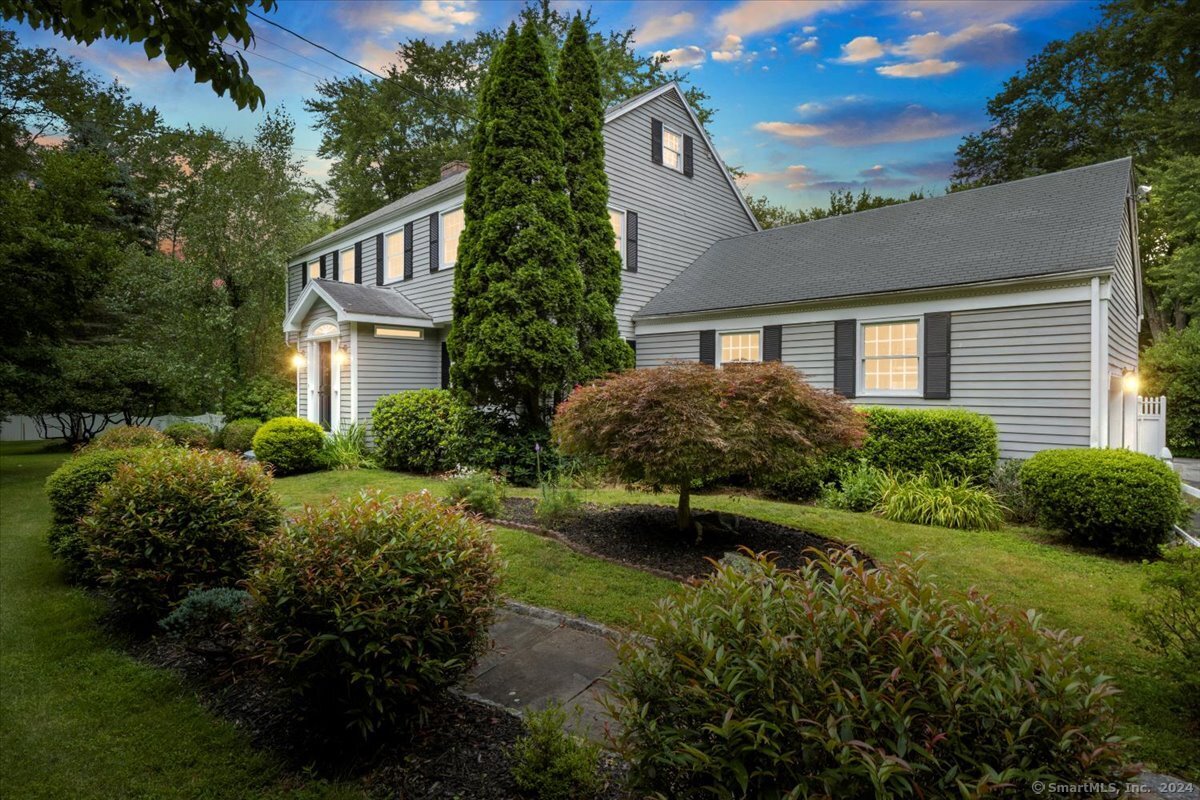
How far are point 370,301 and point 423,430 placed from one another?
4770 mm

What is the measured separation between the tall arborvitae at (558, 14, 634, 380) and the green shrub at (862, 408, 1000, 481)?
4.93 metres

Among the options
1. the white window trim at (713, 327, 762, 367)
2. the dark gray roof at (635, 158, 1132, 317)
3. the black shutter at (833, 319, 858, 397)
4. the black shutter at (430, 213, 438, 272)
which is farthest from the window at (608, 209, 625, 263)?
the black shutter at (833, 319, 858, 397)

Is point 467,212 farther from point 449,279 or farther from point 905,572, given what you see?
point 905,572

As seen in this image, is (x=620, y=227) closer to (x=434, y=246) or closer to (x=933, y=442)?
(x=434, y=246)

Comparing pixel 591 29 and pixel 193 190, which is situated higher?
pixel 591 29

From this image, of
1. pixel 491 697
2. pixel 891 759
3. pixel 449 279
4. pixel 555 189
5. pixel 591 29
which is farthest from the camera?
pixel 591 29

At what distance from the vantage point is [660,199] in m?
14.7

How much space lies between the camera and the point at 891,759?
129 centimetres

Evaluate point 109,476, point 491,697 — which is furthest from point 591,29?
point 491,697

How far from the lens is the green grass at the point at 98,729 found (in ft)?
8.59

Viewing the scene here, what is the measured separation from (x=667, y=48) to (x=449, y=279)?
15.8m

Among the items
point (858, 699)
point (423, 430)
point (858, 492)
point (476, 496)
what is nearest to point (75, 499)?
point (476, 496)

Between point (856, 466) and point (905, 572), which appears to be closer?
point (905, 572)

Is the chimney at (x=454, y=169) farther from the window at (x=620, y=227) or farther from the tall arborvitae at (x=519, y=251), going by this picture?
the tall arborvitae at (x=519, y=251)
